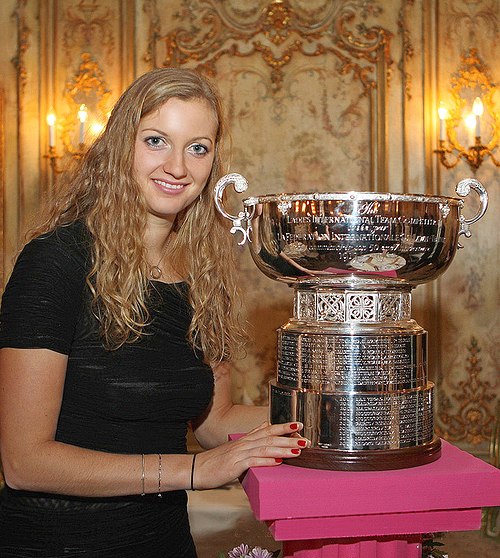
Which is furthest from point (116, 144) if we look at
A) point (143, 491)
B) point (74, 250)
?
point (143, 491)

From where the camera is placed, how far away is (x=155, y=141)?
169cm

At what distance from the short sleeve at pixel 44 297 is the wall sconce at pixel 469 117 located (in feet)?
14.4

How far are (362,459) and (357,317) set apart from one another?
0.76 ft

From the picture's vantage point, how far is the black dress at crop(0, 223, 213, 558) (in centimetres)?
169

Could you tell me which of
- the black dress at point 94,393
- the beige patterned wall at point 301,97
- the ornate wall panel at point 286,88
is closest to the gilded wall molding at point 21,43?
the beige patterned wall at point 301,97

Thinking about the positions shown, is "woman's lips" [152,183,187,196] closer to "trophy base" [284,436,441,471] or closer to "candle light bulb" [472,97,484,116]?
"trophy base" [284,436,441,471]

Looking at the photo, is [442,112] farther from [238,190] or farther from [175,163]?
[238,190]

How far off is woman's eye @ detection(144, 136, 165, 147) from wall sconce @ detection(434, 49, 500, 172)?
170 inches

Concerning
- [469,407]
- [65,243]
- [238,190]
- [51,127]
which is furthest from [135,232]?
[469,407]

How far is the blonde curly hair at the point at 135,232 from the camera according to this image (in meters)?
1.75

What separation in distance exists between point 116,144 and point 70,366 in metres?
0.48

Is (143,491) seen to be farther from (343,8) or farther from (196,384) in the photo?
(343,8)

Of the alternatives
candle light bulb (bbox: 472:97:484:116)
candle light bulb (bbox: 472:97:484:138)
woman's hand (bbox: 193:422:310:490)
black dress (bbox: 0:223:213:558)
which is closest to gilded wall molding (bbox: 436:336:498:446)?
candle light bulb (bbox: 472:97:484:138)

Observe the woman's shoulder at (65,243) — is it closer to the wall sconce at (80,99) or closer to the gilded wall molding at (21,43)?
the wall sconce at (80,99)
